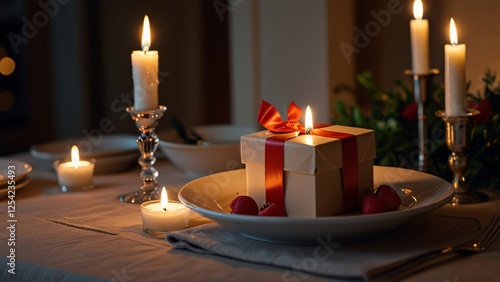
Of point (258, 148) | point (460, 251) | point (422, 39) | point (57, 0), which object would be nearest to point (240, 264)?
point (258, 148)

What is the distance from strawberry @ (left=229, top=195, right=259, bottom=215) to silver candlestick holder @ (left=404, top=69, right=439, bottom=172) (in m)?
0.45

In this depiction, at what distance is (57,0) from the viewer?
308 centimetres

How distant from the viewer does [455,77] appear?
4.15 feet

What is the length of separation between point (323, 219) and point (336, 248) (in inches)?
2.9

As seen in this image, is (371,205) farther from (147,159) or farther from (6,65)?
(6,65)

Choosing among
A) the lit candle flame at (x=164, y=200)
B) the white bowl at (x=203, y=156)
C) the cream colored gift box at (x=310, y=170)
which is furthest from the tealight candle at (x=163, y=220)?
the white bowl at (x=203, y=156)

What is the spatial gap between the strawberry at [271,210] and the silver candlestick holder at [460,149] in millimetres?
372

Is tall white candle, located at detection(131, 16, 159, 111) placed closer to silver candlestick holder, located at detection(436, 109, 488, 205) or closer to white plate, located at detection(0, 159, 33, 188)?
white plate, located at detection(0, 159, 33, 188)

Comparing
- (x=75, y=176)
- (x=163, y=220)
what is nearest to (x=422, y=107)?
(x=163, y=220)

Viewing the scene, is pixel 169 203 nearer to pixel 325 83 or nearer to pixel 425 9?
pixel 325 83

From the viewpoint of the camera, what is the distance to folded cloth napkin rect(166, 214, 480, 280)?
93cm

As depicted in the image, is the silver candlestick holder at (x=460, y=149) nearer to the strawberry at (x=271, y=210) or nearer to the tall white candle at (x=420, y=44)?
the tall white candle at (x=420, y=44)

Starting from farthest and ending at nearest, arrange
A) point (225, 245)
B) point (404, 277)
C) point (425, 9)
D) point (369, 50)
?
point (369, 50) → point (425, 9) → point (225, 245) → point (404, 277)

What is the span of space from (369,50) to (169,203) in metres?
0.98
